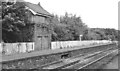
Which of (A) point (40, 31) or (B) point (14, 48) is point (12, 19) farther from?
(A) point (40, 31)

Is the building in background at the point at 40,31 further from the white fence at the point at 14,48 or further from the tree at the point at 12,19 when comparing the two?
the tree at the point at 12,19

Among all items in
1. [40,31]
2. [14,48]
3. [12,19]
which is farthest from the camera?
[40,31]

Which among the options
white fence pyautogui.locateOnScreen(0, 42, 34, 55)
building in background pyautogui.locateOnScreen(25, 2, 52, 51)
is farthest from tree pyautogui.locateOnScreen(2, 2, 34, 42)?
building in background pyautogui.locateOnScreen(25, 2, 52, 51)

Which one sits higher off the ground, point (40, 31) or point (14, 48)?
point (40, 31)

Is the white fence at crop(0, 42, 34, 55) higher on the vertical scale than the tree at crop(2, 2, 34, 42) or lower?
lower

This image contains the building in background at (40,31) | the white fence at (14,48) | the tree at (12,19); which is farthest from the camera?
the building in background at (40,31)

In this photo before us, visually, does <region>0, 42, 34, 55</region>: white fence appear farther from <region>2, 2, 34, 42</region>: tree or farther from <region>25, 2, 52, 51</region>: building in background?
<region>25, 2, 52, 51</region>: building in background

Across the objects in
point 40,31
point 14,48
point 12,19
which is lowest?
point 14,48

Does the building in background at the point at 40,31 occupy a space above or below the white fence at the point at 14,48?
above

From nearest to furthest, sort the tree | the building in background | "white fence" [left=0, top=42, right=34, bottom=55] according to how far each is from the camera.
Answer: "white fence" [left=0, top=42, right=34, bottom=55] → the tree → the building in background

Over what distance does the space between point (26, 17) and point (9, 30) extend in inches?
189

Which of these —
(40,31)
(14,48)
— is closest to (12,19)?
(14,48)

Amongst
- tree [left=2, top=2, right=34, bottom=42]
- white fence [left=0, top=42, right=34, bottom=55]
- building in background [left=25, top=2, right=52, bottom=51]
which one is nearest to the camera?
white fence [left=0, top=42, right=34, bottom=55]

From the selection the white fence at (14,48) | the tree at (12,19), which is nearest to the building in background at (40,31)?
the white fence at (14,48)
